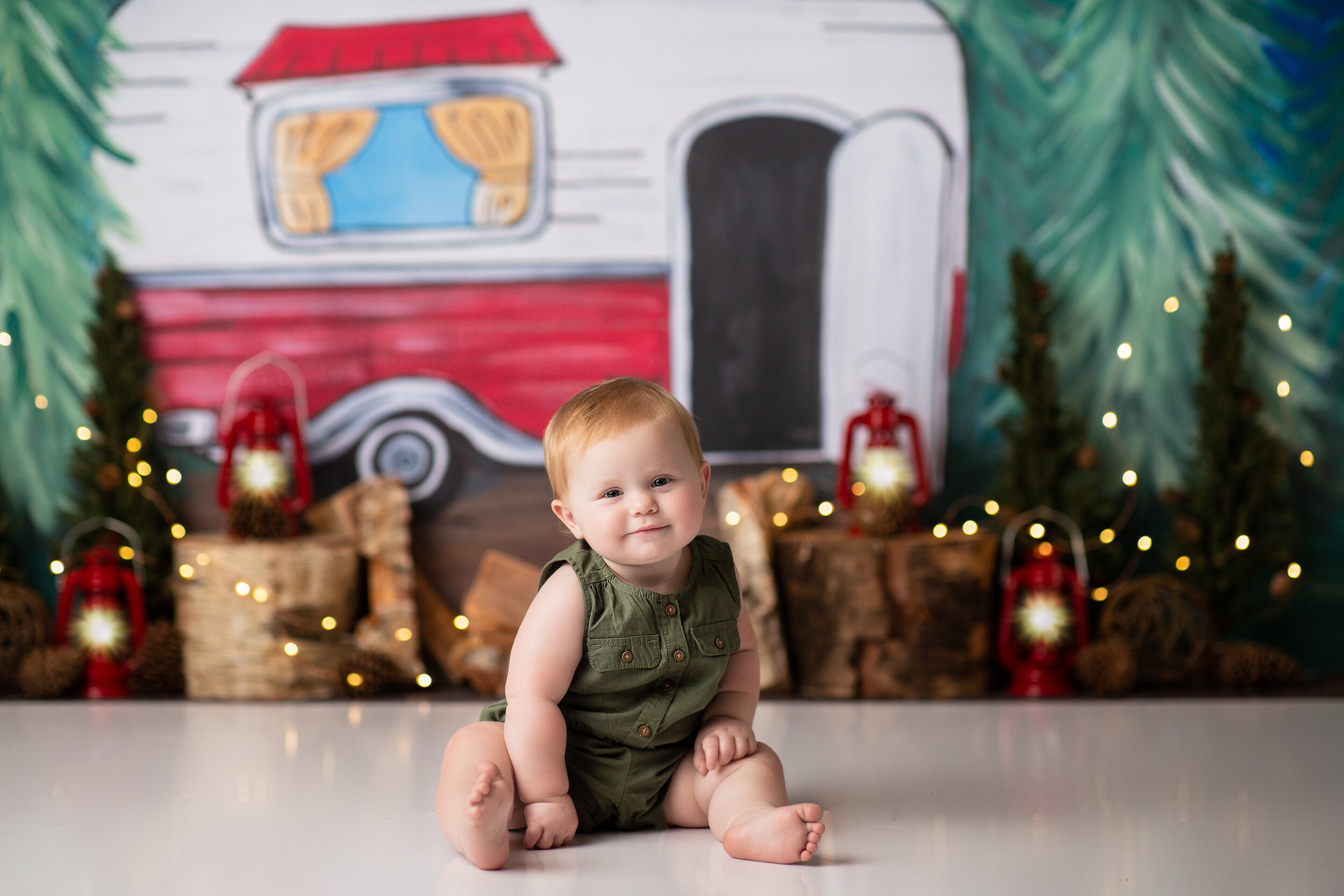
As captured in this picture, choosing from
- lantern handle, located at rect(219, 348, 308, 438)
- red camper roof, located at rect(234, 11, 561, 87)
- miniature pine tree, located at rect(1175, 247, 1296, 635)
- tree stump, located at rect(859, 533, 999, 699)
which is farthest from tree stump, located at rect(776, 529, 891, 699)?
red camper roof, located at rect(234, 11, 561, 87)

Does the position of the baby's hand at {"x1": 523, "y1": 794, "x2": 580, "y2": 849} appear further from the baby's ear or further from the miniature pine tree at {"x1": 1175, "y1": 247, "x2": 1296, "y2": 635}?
the miniature pine tree at {"x1": 1175, "y1": 247, "x2": 1296, "y2": 635}

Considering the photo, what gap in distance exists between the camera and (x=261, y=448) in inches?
133

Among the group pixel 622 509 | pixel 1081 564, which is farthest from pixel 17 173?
pixel 1081 564

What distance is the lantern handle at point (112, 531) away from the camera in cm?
350

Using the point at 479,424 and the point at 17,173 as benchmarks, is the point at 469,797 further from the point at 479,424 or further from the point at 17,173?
the point at 17,173

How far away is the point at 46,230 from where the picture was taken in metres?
3.63

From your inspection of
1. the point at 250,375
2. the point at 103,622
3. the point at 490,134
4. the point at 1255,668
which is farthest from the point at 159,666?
the point at 1255,668

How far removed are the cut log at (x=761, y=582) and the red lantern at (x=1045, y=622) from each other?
0.66 m

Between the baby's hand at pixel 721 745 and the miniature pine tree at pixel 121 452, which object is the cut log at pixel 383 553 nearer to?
the miniature pine tree at pixel 121 452

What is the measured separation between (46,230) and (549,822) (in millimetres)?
2937

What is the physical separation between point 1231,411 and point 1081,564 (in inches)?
25.4

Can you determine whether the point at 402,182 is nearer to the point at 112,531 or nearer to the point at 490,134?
the point at 490,134

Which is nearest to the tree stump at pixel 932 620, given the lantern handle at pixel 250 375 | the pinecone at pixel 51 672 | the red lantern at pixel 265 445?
the red lantern at pixel 265 445

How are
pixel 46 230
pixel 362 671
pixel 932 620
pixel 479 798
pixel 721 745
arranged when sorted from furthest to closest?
pixel 46 230 → pixel 362 671 → pixel 932 620 → pixel 721 745 → pixel 479 798
